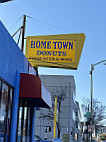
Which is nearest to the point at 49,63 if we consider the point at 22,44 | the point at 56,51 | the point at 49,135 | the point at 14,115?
the point at 56,51

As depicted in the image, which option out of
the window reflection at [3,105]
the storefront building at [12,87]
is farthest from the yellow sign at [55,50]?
the window reflection at [3,105]

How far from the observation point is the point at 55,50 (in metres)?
14.4

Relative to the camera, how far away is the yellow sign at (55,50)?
1416cm

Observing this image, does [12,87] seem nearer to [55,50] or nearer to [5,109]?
[5,109]

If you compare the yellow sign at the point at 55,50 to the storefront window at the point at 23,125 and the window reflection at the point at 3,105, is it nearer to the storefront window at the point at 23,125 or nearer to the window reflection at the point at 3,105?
the storefront window at the point at 23,125

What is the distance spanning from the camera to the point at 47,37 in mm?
14727

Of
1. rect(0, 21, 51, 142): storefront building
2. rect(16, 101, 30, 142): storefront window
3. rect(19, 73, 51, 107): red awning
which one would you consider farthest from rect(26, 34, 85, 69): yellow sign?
rect(19, 73, 51, 107): red awning

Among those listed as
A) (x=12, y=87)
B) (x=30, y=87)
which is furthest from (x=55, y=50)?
(x=12, y=87)

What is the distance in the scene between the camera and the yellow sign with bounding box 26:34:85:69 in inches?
558

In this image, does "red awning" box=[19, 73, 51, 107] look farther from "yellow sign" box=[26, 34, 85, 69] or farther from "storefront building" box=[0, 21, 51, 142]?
"yellow sign" box=[26, 34, 85, 69]

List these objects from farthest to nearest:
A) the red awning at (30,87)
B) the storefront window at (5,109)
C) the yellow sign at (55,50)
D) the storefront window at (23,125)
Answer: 1. the yellow sign at (55,50)
2. the storefront window at (23,125)
3. the red awning at (30,87)
4. the storefront window at (5,109)

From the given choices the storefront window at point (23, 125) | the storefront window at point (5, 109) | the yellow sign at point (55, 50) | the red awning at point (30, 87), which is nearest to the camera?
the storefront window at point (5, 109)

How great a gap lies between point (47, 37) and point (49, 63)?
154 centimetres

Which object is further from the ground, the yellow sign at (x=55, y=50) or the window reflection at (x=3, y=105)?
the yellow sign at (x=55, y=50)
